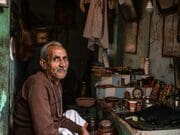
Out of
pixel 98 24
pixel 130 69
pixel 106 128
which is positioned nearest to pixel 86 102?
pixel 130 69

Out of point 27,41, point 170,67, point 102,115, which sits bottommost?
point 102,115

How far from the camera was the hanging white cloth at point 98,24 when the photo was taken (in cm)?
508

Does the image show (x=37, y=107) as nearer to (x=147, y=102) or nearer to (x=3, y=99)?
(x=3, y=99)

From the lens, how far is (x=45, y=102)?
245cm

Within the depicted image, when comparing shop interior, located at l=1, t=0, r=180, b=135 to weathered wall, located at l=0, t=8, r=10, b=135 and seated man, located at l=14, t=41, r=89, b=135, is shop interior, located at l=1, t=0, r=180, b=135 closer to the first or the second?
weathered wall, located at l=0, t=8, r=10, b=135

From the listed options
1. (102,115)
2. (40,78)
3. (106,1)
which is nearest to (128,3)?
(106,1)

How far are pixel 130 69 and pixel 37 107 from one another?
289 cm

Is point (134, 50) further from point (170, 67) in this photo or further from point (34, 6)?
point (34, 6)

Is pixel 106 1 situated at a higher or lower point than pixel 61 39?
higher

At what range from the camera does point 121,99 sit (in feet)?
14.4

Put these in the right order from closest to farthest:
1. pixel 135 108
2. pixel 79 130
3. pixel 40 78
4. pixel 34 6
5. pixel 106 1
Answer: pixel 40 78
pixel 79 130
pixel 135 108
pixel 106 1
pixel 34 6

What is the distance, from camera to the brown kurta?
7.80ft

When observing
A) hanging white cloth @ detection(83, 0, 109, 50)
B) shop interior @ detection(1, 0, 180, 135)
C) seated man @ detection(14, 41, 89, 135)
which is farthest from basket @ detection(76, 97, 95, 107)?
seated man @ detection(14, 41, 89, 135)

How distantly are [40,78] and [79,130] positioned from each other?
2.33 ft
